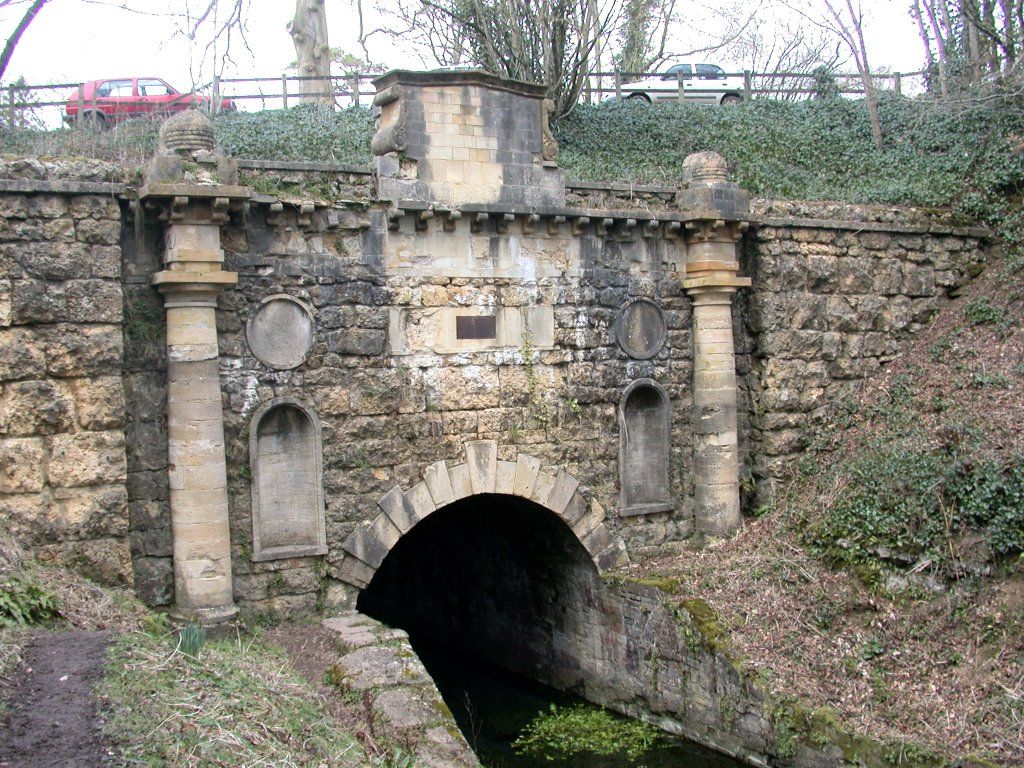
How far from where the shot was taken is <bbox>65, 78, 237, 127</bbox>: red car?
17.5 metres

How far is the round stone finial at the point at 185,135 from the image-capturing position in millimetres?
9539

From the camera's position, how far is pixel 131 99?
1866 cm

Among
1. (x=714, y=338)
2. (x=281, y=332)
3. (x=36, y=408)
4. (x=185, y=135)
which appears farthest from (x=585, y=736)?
(x=185, y=135)

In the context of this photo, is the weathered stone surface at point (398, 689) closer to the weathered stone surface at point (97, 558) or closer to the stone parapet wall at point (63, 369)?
the weathered stone surface at point (97, 558)

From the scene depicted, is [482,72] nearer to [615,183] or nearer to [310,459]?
[615,183]

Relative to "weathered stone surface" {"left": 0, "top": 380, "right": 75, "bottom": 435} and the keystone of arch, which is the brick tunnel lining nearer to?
the keystone of arch

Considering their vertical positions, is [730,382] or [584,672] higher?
[730,382]

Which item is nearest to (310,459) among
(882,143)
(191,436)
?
(191,436)

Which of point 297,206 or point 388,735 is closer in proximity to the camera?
point 388,735

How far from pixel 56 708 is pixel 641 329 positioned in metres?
7.79

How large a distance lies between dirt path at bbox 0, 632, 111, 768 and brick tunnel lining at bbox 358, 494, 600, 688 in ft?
18.0

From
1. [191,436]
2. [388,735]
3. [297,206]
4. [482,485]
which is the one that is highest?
[297,206]

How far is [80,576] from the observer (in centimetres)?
888

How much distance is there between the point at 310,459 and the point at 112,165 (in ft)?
10.9
